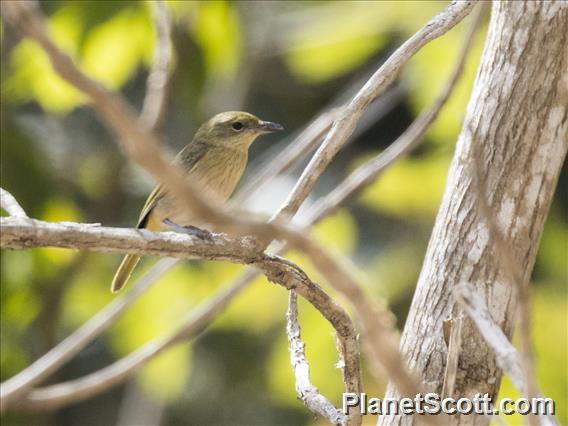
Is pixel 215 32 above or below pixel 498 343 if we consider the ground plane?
above

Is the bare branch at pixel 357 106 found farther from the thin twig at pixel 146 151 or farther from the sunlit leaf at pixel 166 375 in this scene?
the sunlit leaf at pixel 166 375

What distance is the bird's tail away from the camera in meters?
4.32

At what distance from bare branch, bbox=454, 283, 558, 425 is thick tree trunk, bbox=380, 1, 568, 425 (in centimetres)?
68

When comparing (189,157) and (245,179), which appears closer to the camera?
(189,157)

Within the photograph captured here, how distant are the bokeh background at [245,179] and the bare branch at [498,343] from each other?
2.14 meters

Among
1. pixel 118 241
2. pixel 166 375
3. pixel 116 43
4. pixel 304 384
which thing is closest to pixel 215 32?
pixel 116 43

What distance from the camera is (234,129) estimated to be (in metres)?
4.70

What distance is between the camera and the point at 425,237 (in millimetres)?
5449

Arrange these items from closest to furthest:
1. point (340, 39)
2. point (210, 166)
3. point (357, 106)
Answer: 1. point (357, 106)
2. point (210, 166)
3. point (340, 39)

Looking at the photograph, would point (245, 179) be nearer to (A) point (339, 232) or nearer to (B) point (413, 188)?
(A) point (339, 232)

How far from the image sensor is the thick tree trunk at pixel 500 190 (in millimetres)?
2594

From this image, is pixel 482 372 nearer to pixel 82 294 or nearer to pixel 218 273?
pixel 218 273

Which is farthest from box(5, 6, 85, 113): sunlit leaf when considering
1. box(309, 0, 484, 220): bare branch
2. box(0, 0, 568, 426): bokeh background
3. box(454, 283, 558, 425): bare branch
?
box(454, 283, 558, 425): bare branch

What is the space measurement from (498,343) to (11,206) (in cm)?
113
